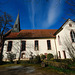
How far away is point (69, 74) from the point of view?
14.3 feet

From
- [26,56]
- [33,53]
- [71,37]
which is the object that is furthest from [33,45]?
[71,37]

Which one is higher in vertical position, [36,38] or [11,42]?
[36,38]

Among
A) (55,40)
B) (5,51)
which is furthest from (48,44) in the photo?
(5,51)

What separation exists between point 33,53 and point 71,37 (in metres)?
9.84

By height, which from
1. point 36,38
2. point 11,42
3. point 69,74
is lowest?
point 69,74

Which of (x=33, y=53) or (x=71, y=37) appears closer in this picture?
(x=71, y=37)

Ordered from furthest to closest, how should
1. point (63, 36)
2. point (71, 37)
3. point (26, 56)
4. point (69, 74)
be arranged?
1. point (26, 56)
2. point (63, 36)
3. point (71, 37)
4. point (69, 74)

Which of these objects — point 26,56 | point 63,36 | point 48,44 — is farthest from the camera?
point 48,44

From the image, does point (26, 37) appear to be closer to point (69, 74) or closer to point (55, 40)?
point (55, 40)

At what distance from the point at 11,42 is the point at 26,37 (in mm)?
4623

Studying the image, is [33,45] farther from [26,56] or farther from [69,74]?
[69,74]

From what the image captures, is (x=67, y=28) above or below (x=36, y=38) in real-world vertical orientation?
above

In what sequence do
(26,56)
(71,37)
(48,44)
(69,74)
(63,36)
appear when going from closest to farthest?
(69,74)
(71,37)
(63,36)
(26,56)
(48,44)

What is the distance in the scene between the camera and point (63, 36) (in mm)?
12117
